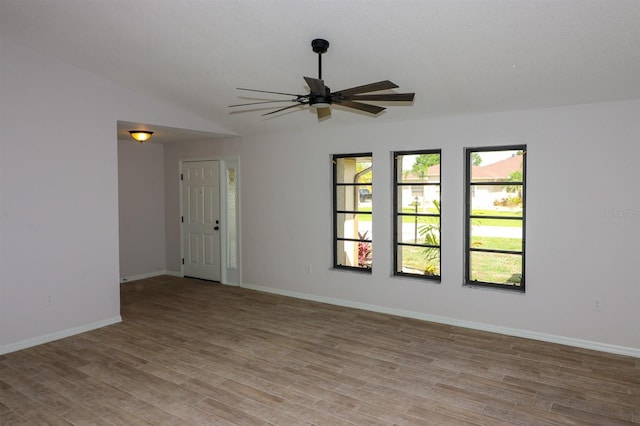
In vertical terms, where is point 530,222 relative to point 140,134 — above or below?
below

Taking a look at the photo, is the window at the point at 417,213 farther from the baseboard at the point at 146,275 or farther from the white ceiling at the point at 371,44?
the baseboard at the point at 146,275

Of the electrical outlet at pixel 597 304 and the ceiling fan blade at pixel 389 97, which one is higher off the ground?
the ceiling fan blade at pixel 389 97

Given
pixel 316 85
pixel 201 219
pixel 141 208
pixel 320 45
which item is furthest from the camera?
pixel 141 208

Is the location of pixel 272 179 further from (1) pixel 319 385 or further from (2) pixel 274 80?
(1) pixel 319 385

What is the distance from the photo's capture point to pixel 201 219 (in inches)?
297

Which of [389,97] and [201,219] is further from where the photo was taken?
[201,219]

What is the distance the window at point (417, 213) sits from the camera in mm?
5344

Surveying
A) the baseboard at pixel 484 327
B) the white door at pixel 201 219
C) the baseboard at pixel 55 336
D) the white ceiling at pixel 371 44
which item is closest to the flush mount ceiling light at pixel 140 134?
the white ceiling at pixel 371 44

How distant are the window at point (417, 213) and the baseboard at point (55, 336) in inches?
140

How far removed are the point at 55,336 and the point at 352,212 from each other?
12.3 feet

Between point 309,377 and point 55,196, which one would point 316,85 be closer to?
point 309,377

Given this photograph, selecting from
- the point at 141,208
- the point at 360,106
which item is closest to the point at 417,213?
the point at 360,106

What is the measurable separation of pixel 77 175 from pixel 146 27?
1.94 m

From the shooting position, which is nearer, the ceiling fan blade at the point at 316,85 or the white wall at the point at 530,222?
→ the ceiling fan blade at the point at 316,85
